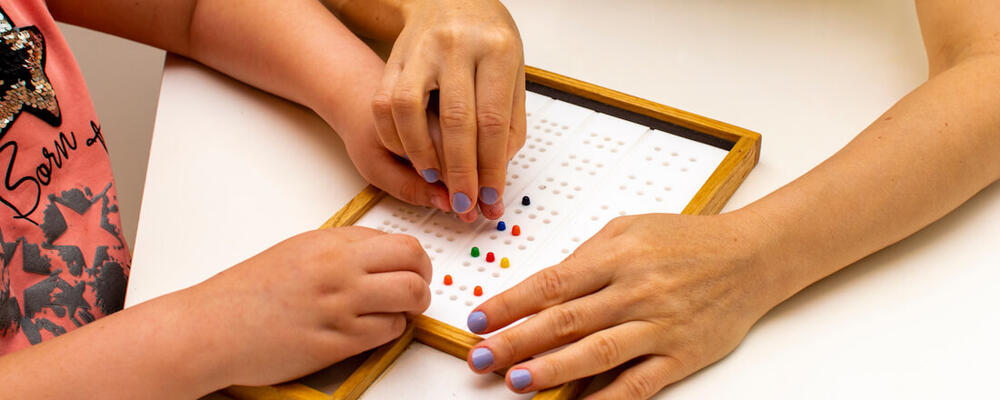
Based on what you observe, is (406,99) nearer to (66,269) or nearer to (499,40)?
(499,40)

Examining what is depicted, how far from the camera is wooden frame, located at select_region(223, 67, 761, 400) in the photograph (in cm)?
60

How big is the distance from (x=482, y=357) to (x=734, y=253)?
0.19 meters

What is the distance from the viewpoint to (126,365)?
578mm

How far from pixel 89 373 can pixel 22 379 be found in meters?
0.04

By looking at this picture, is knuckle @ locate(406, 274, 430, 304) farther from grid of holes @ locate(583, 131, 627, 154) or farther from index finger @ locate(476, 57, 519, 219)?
grid of holes @ locate(583, 131, 627, 154)

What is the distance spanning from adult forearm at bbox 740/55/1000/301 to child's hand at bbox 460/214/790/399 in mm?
31

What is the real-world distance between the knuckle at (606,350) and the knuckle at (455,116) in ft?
0.66

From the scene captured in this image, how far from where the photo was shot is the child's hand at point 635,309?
58 cm

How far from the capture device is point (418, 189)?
2.42 feet

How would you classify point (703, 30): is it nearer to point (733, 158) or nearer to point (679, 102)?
point (679, 102)

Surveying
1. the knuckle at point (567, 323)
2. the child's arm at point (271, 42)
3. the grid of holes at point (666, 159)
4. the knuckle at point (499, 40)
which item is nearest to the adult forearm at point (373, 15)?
the child's arm at point (271, 42)

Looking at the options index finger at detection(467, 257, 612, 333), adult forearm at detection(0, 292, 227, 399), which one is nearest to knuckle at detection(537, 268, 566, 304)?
index finger at detection(467, 257, 612, 333)

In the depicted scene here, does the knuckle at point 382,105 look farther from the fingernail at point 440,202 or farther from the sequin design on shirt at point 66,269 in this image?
the sequin design on shirt at point 66,269

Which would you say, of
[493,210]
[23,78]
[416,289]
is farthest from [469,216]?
[23,78]
